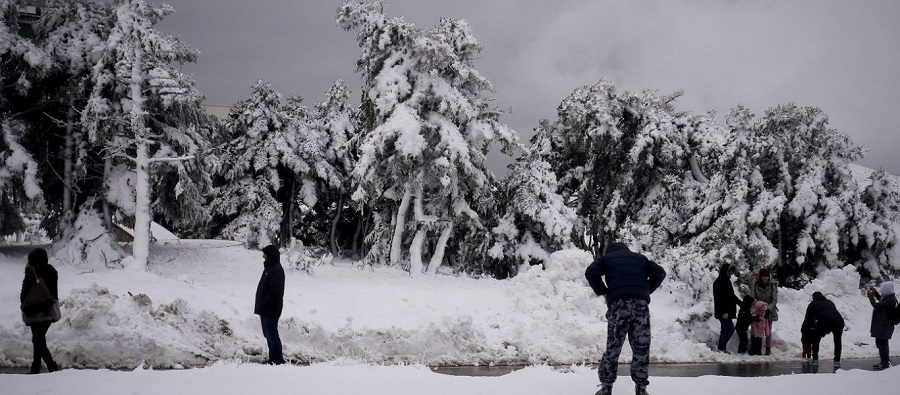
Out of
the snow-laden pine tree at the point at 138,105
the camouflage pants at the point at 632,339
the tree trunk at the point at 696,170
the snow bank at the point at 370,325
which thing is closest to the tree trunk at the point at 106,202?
the snow-laden pine tree at the point at 138,105

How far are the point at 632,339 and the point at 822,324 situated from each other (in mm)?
7910

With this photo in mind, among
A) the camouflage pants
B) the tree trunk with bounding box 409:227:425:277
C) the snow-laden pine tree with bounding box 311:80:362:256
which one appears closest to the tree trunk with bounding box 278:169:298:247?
the snow-laden pine tree with bounding box 311:80:362:256

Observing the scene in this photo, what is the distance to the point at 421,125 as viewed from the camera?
2347 cm

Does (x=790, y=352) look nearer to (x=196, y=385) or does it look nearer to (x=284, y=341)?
(x=284, y=341)

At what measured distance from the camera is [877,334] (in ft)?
41.2

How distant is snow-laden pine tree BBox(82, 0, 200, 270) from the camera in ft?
68.3

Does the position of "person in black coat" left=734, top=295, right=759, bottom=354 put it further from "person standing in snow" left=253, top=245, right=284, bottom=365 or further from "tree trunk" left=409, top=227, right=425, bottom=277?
"tree trunk" left=409, top=227, right=425, bottom=277

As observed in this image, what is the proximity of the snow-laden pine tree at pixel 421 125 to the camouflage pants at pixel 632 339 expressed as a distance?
51.8ft

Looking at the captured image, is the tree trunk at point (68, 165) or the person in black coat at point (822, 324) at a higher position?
the tree trunk at point (68, 165)

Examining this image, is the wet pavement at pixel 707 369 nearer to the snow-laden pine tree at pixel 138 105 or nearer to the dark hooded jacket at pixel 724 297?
the dark hooded jacket at pixel 724 297

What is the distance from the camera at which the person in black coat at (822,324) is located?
13.1 meters

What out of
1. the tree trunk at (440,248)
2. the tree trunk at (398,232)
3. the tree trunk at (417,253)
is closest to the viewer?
the tree trunk at (417,253)

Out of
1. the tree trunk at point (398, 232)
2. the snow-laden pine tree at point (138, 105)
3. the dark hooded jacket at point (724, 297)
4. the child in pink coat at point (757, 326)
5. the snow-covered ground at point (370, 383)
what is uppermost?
the snow-laden pine tree at point (138, 105)

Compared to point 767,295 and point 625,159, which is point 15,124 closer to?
point 767,295
